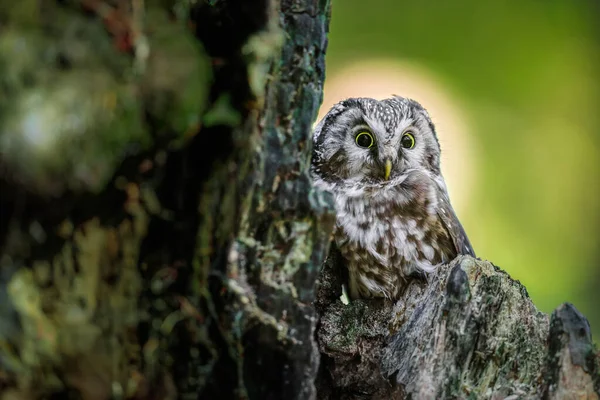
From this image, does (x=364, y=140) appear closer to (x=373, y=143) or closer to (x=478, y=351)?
(x=373, y=143)

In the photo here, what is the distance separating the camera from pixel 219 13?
53.8 inches

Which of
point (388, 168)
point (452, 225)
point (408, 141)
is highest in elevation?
point (408, 141)

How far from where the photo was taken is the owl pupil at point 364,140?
2.85m

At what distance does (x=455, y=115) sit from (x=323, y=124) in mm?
1250

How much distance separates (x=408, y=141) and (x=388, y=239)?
58 cm

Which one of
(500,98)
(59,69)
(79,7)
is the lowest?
(59,69)

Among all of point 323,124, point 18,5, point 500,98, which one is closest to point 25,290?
point 18,5

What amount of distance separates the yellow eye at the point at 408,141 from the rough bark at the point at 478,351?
3.26 ft

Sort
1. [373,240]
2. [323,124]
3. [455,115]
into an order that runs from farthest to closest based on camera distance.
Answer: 1. [455,115]
2. [323,124]
3. [373,240]

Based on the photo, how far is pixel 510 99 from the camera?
4.21 m

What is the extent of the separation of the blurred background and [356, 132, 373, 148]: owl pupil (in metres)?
0.93

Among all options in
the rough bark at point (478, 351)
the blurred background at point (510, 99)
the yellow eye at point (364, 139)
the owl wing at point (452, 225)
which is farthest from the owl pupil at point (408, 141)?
the rough bark at point (478, 351)

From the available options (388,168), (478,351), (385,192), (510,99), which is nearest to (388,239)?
(385,192)

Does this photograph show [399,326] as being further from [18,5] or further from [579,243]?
[579,243]
